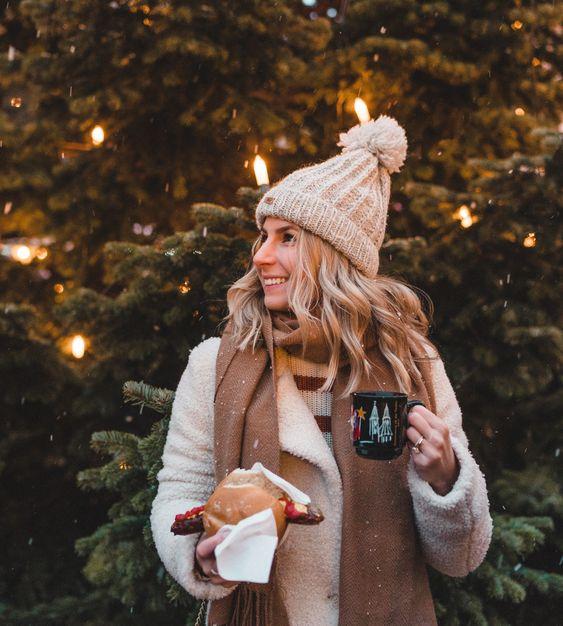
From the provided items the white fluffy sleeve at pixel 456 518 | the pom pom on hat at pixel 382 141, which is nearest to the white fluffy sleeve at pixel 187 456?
the white fluffy sleeve at pixel 456 518

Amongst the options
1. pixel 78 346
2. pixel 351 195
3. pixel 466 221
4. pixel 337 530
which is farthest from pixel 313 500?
pixel 466 221

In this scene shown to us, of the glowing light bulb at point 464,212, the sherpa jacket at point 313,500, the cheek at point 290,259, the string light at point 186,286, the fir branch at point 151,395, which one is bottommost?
the string light at point 186,286

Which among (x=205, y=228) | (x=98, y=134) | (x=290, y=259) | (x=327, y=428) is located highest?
(x=290, y=259)

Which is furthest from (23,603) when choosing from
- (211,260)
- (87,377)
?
(211,260)

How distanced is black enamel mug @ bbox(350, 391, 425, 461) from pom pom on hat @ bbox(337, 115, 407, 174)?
3.38 feet

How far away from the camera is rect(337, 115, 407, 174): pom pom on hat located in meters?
2.32

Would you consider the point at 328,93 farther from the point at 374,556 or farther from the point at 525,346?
the point at 374,556

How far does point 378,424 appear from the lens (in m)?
1.65

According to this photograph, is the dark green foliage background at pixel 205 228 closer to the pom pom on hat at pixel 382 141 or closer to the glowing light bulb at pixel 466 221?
the glowing light bulb at pixel 466 221

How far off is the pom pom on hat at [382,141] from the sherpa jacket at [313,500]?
86 cm

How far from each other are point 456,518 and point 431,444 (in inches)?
9.8

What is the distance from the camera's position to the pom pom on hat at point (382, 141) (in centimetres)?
232

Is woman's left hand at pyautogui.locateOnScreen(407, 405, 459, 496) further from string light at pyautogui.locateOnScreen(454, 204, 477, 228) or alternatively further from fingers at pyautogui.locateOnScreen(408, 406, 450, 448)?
string light at pyautogui.locateOnScreen(454, 204, 477, 228)

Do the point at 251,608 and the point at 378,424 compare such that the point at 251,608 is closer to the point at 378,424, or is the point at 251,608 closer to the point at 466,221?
the point at 378,424
